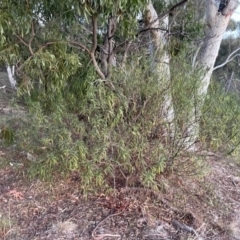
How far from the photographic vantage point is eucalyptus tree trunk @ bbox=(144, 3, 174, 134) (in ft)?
10.00

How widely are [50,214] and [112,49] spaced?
1.75 m

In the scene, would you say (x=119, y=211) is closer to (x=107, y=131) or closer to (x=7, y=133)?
(x=107, y=131)

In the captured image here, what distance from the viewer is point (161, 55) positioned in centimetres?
330

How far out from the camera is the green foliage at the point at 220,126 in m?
3.26

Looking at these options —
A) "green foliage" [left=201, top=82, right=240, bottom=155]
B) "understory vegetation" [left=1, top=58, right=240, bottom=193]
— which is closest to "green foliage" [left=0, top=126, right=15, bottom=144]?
"understory vegetation" [left=1, top=58, right=240, bottom=193]

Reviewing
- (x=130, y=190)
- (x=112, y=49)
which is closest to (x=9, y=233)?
(x=130, y=190)

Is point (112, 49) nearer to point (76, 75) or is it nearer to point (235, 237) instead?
point (76, 75)

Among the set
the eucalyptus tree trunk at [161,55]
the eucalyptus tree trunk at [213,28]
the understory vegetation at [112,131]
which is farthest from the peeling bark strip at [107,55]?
the eucalyptus tree trunk at [213,28]

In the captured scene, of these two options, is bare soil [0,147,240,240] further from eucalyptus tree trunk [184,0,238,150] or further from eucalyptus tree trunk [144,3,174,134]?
eucalyptus tree trunk [184,0,238,150]

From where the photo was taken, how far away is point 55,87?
2.90 metres

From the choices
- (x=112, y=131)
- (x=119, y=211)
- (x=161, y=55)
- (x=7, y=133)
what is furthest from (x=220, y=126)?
(x=7, y=133)

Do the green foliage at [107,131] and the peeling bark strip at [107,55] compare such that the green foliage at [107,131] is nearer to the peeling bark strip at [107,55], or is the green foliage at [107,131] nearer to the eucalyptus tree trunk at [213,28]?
the peeling bark strip at [107,55]

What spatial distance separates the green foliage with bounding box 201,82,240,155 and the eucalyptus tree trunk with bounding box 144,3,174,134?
0.40 m

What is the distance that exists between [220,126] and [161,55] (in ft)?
3.21
